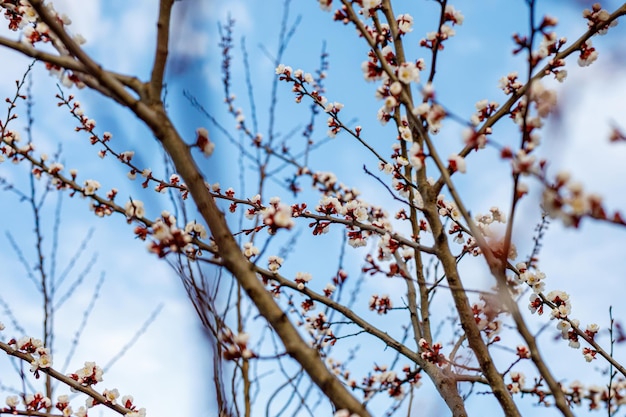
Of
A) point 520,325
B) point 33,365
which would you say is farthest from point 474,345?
point 33,365

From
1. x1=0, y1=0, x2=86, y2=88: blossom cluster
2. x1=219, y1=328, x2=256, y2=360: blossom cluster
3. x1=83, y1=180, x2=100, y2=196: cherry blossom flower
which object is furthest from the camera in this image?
x1=83, y1=180, x2=100, y2=196: cherry blossom flower

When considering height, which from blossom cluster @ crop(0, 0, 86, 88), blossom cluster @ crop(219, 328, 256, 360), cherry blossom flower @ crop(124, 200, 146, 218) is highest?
blossom cluster @ crop(0, 0, 86, 88)

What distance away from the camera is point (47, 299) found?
529 centimetres

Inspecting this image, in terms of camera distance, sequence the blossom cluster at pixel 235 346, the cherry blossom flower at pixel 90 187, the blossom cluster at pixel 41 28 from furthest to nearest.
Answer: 1. the cherry blossom flower at pixel 90 187
2. the blossom cluster at pixel 41 28
3. the blossom cluster at pixel 235 346

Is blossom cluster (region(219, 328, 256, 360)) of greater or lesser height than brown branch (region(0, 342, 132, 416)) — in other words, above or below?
below

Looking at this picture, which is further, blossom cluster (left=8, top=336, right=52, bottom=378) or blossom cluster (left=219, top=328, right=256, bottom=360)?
blossom cluster (left=8, top=336, right=52, bottom=378)

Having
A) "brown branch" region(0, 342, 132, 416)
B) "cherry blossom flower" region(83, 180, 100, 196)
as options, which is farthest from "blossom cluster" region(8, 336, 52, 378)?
"cherry blossom flower" region(83, 180, 100, 196)

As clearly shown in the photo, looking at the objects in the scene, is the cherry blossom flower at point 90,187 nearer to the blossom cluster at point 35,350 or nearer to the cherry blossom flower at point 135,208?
the cherry blossom flower at point 135,208

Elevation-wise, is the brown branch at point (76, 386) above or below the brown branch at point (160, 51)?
below

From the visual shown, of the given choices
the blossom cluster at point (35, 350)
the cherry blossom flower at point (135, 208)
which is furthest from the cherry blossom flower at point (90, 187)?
the blossom cluster at point (35, 350)

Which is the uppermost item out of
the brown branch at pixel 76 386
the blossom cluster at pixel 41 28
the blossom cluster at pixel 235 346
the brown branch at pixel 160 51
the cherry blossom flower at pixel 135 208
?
the blossom cluster at pixel 41 28

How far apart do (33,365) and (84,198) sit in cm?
102

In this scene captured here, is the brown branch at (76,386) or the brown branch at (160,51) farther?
the brown branch at (76,386)

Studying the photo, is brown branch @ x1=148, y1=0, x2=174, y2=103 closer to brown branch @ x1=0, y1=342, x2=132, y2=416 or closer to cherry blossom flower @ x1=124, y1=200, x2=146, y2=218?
cherry blossom flower @ x1=124, y1=200, x2=146, y2=218
